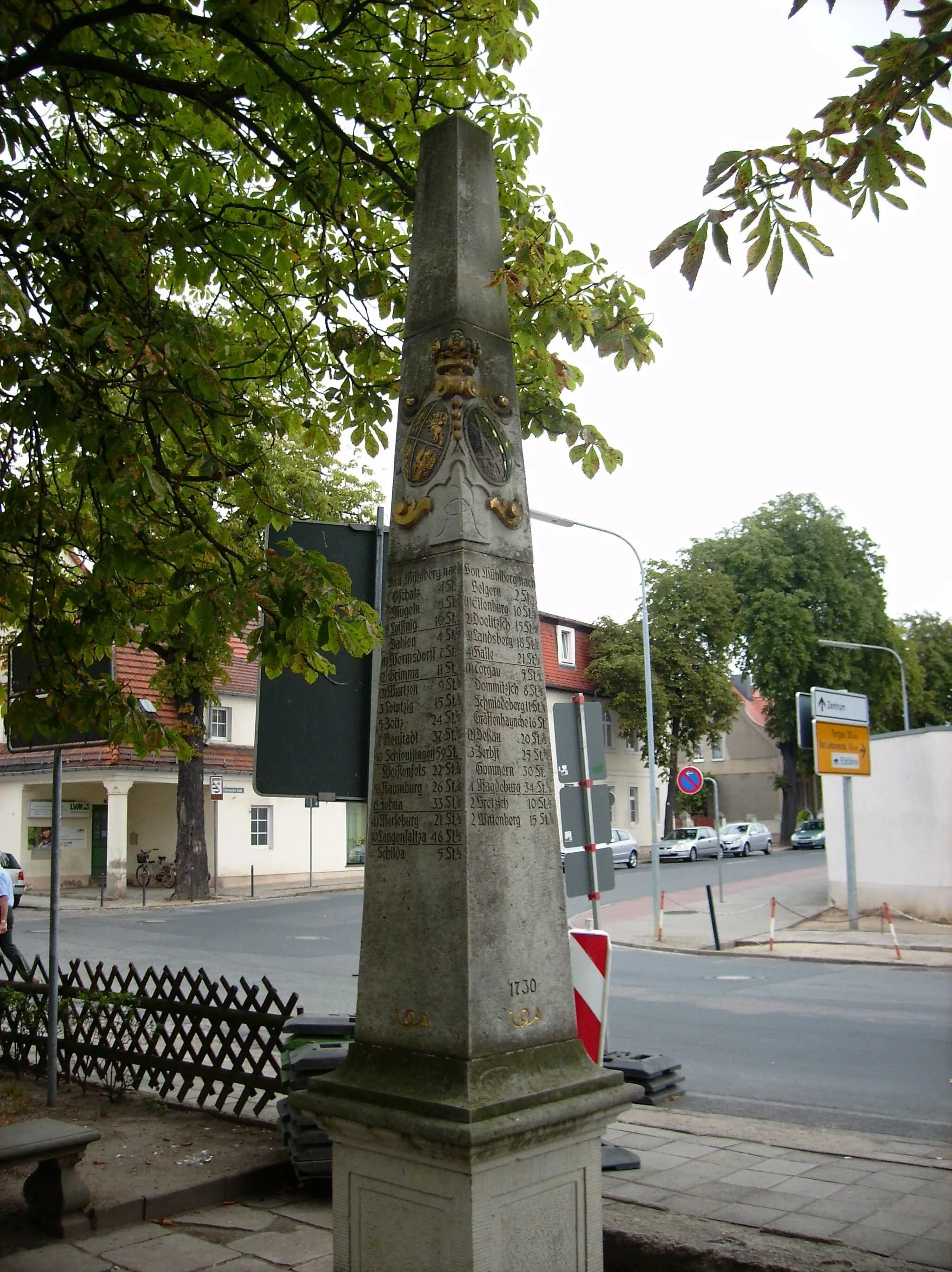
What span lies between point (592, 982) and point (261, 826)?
29.9 m

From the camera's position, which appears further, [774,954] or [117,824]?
[117,824]

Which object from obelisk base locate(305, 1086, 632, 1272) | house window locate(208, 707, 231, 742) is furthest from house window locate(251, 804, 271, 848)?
obelisk base locate(305, 1086, 632, 1272)

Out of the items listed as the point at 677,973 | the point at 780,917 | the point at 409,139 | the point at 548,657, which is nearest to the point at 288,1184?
the point at 409,139

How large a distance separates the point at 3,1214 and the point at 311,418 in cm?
516

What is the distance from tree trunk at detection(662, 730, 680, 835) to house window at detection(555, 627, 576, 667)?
5.55 metres

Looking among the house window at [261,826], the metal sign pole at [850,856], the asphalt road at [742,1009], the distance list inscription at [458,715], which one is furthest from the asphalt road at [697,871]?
the distance list inscription at [458,715]

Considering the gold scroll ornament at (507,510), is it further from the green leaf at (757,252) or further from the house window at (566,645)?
the house window at (566,645)

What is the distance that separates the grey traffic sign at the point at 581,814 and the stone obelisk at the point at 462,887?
430 cm

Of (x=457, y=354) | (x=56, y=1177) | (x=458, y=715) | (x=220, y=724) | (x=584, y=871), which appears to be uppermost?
(x=220, y=724)

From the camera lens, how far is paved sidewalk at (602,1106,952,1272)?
4910 millimetres

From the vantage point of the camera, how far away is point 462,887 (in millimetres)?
3918

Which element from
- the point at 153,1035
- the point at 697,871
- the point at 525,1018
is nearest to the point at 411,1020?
the point at 525,1018

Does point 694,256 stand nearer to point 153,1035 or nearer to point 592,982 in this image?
point 592,982

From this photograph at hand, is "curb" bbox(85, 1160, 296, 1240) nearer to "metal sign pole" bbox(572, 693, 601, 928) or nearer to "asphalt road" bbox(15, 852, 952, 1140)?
"metal sign pole" bbox(572, 693, 601, 928)
